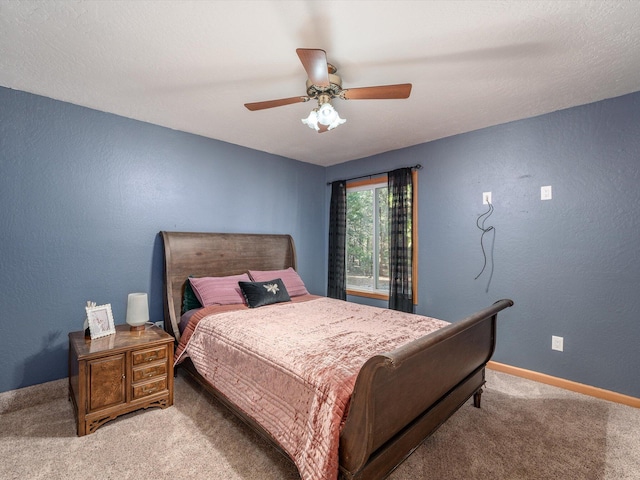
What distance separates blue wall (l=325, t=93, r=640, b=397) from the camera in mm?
2463

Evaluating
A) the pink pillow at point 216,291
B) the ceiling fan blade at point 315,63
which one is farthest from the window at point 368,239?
the ceiling fan blade at point 315,63

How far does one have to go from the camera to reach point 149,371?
227cm

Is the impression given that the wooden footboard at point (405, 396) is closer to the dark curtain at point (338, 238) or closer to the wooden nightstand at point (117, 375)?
the wooden nightstand at point (117, 375)

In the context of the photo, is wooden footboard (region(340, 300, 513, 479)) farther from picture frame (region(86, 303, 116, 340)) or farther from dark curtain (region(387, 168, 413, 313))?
picture frame (region(86, 303, 116, 340))

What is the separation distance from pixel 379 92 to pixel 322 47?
45cm

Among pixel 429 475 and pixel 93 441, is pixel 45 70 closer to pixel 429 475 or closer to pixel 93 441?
pixel 93 441

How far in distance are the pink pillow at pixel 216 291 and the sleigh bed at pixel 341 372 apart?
0.11m

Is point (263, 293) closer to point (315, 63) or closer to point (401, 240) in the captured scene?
point (401, 240)

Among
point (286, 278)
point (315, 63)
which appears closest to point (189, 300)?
point (286, 278)

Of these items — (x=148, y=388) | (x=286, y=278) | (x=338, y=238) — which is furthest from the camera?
(x=338, y=238)

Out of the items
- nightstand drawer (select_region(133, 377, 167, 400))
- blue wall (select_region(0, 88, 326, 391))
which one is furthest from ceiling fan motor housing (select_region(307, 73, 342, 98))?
nightstand drawer (select_region(133, 377, 167, 400))

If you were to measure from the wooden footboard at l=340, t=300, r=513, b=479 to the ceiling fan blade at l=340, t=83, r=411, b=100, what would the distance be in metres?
1.43

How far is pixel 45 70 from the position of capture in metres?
2.11

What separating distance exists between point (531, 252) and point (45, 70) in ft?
14.1
